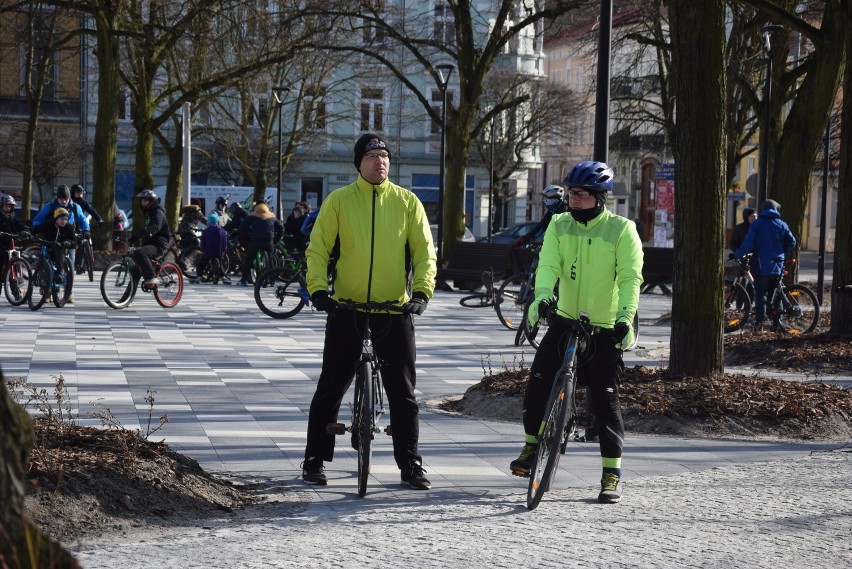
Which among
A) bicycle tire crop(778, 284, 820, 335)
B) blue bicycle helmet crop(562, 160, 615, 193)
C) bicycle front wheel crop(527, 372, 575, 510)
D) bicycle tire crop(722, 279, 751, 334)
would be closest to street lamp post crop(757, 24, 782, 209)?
bicycle tire crop(778, 284, 820, 335)

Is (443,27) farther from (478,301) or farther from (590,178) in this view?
(590,178)

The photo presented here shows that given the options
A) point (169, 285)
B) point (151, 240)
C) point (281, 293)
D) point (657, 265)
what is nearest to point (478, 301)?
point (281, 293)

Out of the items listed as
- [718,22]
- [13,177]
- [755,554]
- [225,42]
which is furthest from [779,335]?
[13,177]

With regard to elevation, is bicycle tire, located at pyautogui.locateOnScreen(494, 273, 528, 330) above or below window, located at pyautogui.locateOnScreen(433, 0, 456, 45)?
below

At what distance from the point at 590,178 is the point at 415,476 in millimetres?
1749

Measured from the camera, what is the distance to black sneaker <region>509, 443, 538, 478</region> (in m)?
7.17

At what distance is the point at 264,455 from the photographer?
8344 mm

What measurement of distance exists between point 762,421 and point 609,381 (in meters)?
3.03

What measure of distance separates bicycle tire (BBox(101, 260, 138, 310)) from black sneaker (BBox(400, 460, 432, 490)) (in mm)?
13850

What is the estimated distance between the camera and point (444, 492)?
7.31 m

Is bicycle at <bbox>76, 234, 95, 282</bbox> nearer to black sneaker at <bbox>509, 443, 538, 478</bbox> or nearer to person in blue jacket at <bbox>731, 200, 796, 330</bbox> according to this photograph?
person in blue jacket at <bbox>731, 200, 796, 330</bbox>

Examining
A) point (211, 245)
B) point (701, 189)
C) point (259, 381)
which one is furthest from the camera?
point (211, 245)

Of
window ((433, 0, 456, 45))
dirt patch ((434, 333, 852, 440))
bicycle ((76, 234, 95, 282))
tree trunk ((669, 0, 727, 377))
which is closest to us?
dirt patch ((434, 333, 852, 440))

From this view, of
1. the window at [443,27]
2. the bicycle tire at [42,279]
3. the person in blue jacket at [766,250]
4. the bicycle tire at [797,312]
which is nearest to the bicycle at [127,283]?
Result: the bicycle tire at [42,279]
